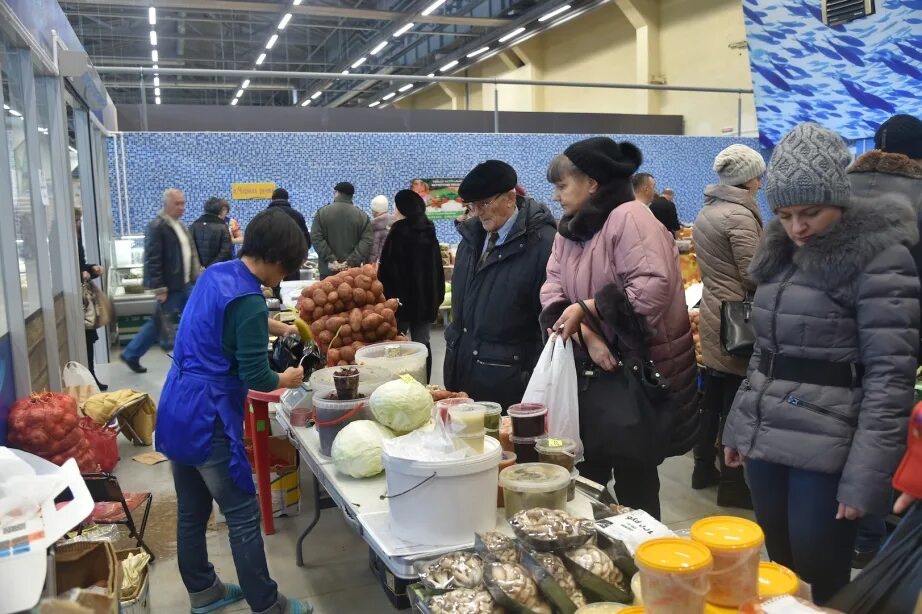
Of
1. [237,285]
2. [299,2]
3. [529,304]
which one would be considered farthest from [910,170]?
[299,2]

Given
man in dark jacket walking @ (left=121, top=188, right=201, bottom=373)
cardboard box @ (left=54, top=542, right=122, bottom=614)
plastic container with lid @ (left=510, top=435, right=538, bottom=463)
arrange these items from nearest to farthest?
cardboard box @ (left=54, top=542, right=122, bottom=614)
plastic container with lid @ (left=510, top=435, right=538, bottom=463)
man in dark jacket walking @ (left=121, top=188, right=201, bottom=373)

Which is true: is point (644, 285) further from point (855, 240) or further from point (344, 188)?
point (344, 188)

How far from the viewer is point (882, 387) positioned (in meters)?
1.73

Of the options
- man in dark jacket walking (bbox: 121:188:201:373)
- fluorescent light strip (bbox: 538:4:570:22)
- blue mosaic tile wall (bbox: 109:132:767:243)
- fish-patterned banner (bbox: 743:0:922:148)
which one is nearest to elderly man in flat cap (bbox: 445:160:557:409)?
man in dark jacket walking (bbox: 121:188:201:373)

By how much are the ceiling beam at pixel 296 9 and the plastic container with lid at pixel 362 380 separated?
1302 centimetres

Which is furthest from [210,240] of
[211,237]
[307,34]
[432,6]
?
[307,34]

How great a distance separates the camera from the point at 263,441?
3295 mm

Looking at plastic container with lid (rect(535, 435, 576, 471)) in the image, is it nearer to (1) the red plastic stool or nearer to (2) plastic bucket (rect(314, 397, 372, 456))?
(2) plastic bucket (rect(314, 397, 372, 456))

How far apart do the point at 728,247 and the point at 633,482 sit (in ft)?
4.51

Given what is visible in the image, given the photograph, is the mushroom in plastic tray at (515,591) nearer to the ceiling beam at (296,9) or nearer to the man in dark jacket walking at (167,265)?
the man in dark jacket walking at (167,265)

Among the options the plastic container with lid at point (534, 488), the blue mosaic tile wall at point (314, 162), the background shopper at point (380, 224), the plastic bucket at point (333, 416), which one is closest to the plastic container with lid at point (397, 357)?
the plastic bucket at point (333, 416)

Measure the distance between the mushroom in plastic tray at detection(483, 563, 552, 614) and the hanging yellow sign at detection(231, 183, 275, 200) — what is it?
8.99m

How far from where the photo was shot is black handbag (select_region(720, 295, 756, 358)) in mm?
2848

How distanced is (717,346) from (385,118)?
323 inches
